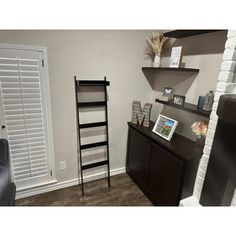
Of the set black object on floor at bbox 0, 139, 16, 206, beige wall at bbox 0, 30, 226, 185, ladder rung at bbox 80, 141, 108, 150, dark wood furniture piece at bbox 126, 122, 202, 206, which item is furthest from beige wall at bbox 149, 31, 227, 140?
black object on floor at bbox 0, 139, 16, 206

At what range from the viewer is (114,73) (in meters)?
2.33

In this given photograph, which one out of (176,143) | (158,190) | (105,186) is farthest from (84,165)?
(176,143)

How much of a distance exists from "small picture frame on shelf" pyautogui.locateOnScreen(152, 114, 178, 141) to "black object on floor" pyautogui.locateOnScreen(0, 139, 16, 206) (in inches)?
65.4

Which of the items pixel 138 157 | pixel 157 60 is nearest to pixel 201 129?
pixel 138 157

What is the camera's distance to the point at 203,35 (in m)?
1.84

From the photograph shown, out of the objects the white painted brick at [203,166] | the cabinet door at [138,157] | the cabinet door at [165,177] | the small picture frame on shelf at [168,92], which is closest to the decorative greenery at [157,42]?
the small picture frame on shelf at [168,92]

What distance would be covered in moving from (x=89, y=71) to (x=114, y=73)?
36 cm

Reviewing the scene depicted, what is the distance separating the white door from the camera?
1.76 meters

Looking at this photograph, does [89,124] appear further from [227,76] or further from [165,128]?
[227,76]

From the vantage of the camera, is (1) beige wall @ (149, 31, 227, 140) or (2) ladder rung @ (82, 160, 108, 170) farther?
(2) ladder rung @ (82, 160, 108, 170)

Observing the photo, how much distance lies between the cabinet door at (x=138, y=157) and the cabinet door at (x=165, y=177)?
0.12m

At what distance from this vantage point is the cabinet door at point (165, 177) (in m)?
1.71

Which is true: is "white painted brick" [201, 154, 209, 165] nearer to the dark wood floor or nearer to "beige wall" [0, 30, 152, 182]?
the dark wood floor

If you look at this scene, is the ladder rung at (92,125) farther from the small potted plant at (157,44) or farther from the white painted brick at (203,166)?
the white painted brick at (203,166)
